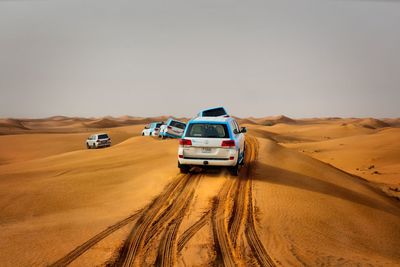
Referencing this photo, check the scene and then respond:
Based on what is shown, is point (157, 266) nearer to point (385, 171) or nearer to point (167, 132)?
point (385, 171)

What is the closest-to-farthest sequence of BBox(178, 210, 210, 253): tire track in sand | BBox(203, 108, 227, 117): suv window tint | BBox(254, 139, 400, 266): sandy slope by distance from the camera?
1. BBox(254, 139, 400, 266): sandy slope
2. BBox(178, 210, 210, 253): tire track in sand
3. BBox(203, 108, 227, 117): suv window tint

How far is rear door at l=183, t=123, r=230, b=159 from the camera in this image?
1062 centimetres

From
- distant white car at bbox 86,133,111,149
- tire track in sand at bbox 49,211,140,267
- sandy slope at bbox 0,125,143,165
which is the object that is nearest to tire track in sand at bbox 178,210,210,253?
tire track in sand at bbox 49,211,140,267

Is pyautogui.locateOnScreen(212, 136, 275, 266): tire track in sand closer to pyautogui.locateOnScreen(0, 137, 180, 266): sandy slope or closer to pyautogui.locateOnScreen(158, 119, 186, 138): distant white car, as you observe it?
pyautogui.locateOnScreen(0, 137, 180, 266): sandy slope

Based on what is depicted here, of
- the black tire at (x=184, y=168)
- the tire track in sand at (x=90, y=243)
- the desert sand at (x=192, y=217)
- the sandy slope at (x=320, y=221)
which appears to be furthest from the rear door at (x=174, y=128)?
the tire track in sand at (x=90, y=243)

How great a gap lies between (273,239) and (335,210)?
3494 mm

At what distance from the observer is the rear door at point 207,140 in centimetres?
1062

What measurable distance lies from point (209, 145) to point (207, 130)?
0.60m

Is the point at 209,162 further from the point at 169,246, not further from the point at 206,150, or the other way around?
the point at 169,246

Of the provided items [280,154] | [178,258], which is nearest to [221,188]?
[178,258]

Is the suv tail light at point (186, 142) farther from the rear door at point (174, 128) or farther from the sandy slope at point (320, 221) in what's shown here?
the rear door at point (174, 128)

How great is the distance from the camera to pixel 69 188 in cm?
1127

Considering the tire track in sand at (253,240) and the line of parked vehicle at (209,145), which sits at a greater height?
the line of parked vehicle at (209,145)

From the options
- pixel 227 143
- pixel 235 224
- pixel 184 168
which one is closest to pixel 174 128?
pixel 184 168
